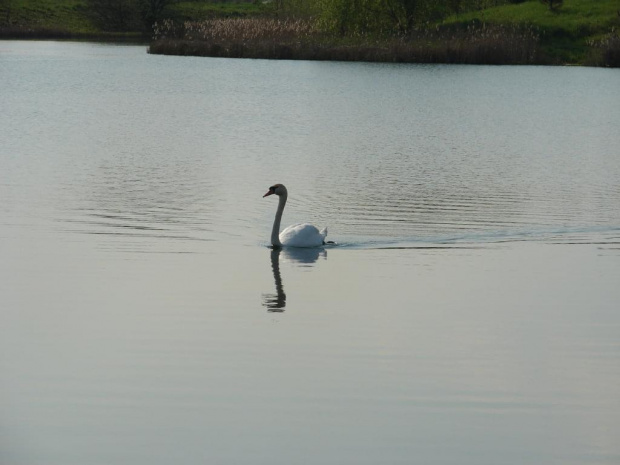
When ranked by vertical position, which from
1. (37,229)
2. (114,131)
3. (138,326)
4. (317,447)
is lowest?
(317,447)

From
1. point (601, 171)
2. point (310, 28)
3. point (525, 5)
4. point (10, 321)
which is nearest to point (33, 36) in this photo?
point (310, 28)

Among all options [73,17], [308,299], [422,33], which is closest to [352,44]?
[422,33]

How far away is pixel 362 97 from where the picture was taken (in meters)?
32.8

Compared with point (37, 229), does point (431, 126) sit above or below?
above

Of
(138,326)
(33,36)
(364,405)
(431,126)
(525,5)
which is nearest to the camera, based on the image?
(364,405)

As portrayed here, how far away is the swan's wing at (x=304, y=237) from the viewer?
12094mm

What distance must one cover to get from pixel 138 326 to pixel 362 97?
24.6 meters

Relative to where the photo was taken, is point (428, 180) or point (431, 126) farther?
point (431, 126)

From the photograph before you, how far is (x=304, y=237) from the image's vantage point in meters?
12.1

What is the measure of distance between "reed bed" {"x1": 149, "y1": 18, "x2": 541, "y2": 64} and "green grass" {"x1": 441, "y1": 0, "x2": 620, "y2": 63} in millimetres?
1088

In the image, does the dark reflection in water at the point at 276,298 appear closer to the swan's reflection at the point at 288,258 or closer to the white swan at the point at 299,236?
the swan's reflection at the point at 288,258

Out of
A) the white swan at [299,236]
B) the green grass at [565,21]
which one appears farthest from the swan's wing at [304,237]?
the green grass at [565,21]

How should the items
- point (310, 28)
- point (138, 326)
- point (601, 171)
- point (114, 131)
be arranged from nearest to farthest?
point (138, 326), point (601, 171), point (114, 131), point (310, 28)

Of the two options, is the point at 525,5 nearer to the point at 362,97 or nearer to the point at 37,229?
the point at 362,97
